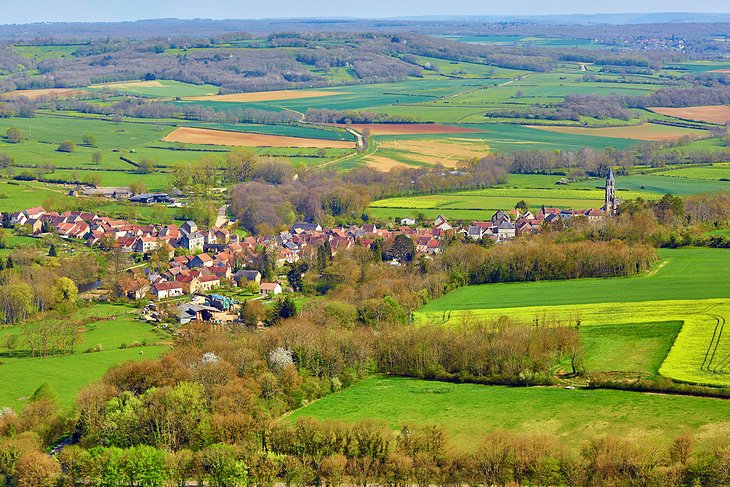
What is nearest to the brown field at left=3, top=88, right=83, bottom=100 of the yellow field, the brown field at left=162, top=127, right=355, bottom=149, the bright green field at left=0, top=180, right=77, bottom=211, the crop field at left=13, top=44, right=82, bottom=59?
the crop field at left=13, top=44, right=82, bottom=59

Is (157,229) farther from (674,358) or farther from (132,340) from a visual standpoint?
(674,358)

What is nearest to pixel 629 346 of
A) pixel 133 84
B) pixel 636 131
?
pixel 636 131

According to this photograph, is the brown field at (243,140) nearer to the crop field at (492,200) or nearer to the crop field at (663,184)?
the crop field at (492,200)

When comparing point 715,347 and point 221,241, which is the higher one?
point 715,347

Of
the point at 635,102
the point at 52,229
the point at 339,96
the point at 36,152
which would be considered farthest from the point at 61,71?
the point at 52,229

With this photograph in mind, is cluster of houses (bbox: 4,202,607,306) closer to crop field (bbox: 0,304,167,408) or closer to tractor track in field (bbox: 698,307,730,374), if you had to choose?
crop field (bbox: 0,304,167,408)

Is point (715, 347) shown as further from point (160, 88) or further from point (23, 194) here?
point (160, 88)

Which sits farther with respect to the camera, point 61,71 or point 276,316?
point 61,71
